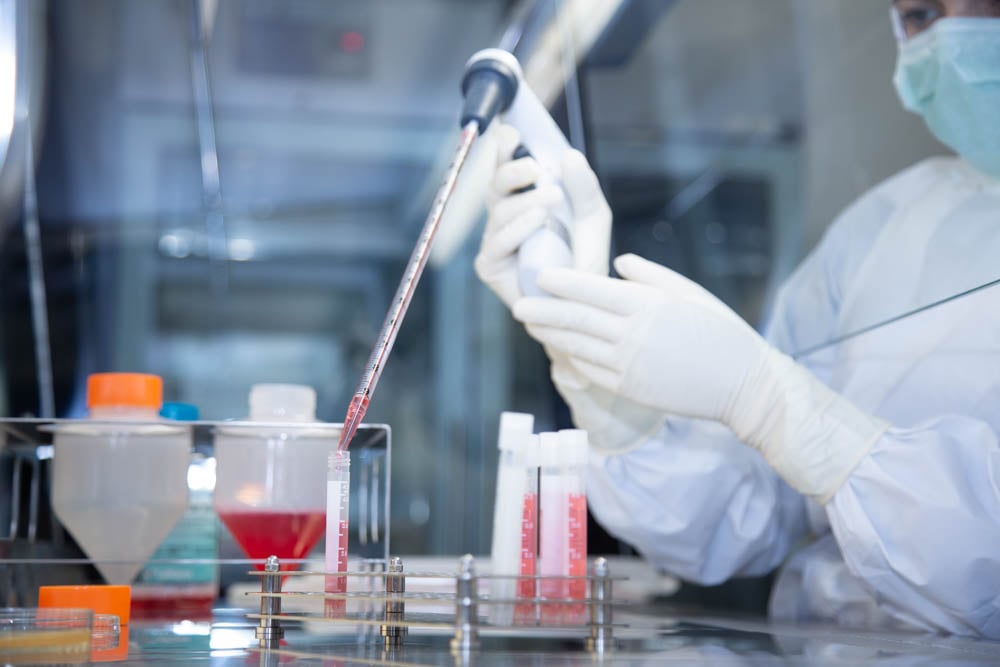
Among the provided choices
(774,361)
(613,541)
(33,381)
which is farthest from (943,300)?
(33,381)

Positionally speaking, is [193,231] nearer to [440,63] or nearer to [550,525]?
[440,63]

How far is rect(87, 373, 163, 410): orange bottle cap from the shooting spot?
108 centimetres

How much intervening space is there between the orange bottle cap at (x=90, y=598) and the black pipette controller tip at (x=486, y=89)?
60 centimetres

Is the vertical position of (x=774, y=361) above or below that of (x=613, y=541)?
above

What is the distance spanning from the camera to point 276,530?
1.05 m

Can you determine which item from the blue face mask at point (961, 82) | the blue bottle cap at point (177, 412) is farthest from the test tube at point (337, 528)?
the blue face mask at point (961, 82)

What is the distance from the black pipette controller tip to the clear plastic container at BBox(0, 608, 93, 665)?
63cm

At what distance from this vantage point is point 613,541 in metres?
2.05

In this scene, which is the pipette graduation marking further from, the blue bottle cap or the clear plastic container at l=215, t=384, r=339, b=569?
the blue bottle cap

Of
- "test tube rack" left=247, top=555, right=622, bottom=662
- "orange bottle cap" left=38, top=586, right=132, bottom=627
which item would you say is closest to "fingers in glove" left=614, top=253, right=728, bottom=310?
"test tube rack" left=247, top=555, right=622, bottom=662

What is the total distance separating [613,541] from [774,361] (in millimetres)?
1020

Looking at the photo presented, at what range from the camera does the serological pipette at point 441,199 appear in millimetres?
907

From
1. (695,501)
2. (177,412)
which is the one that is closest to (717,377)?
(695,501)

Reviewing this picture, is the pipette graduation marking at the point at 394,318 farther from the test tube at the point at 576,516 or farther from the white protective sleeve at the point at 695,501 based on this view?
Result: the white protective sleeve at the point at 695,501
